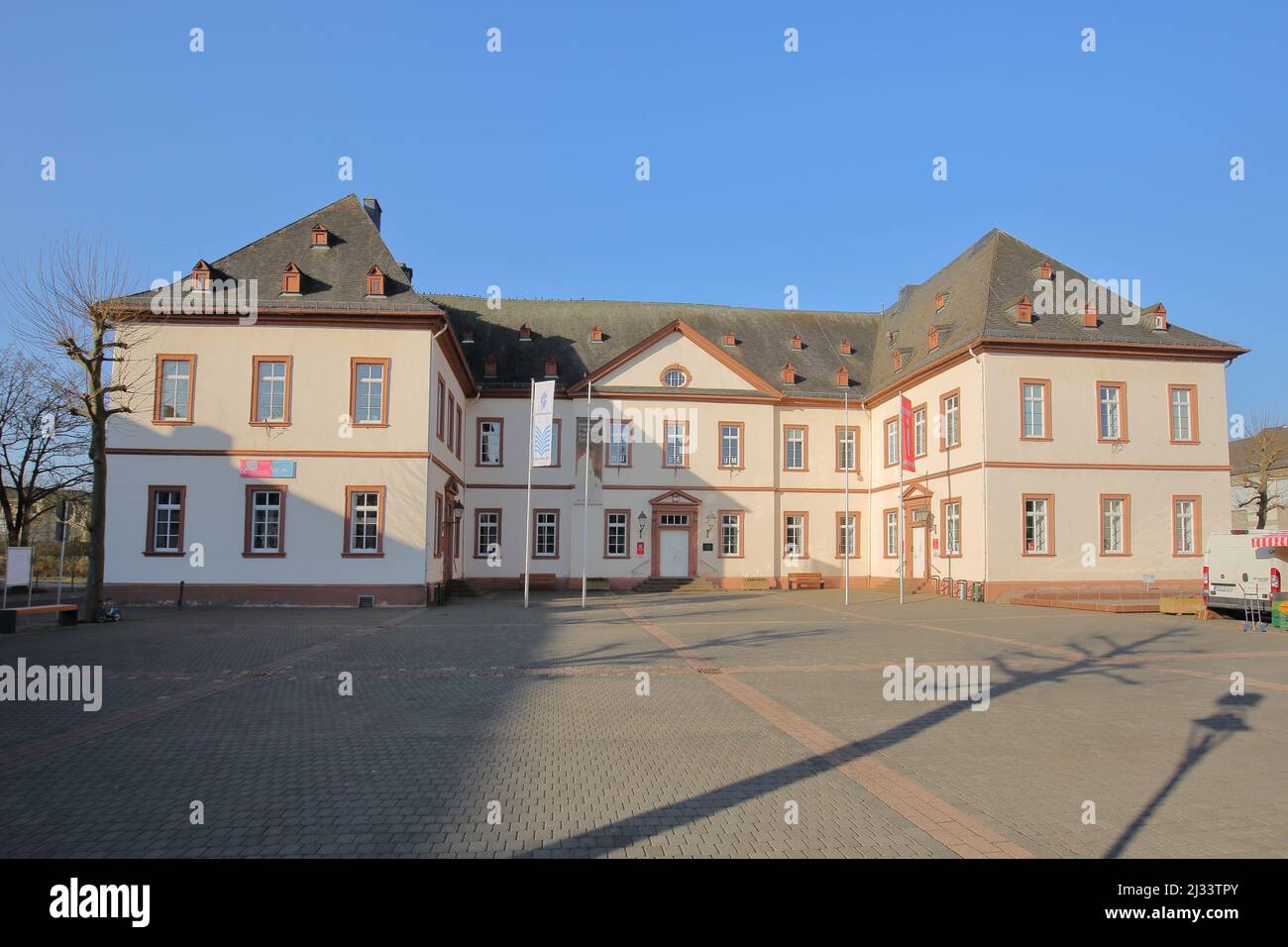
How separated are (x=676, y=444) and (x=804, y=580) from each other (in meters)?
7.88

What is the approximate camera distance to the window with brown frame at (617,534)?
3612 cm

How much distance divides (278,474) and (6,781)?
790 inches

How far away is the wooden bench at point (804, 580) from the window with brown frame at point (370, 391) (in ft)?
60.1

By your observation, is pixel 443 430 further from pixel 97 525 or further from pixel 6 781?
pixel 6 781

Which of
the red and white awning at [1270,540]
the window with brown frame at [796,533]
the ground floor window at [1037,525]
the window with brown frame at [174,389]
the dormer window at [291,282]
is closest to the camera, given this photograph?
the red and white awning at [1270,540]

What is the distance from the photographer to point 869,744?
8055mm

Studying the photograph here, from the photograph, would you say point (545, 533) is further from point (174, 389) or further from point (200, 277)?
point (200, 277)

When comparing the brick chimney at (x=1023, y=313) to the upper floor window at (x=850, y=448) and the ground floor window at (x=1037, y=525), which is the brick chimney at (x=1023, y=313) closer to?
the ground floor window at (x=1037, y=525)

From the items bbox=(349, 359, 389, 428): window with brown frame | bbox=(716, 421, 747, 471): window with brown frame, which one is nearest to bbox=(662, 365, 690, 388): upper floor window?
bbox=(716, 421, 747, 471): window with brown frame

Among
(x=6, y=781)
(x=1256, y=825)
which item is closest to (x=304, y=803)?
(x=6, y=781)

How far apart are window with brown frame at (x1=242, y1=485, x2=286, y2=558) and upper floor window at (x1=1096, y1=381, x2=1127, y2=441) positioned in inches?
1050

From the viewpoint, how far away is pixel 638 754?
763cm

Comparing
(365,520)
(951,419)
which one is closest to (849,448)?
(951,419)

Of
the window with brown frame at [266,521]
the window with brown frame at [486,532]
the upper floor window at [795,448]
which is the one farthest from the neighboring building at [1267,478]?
the window with brown frame at [266,521]
